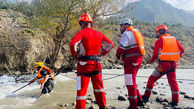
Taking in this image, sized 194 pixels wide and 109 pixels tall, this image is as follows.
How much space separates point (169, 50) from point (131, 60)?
1318 mm

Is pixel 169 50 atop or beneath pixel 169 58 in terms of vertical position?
atop

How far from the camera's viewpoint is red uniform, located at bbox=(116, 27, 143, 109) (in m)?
3.51

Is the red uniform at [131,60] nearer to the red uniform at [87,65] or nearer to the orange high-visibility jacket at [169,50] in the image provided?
the red uniform at [87,65]

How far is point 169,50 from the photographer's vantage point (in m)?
4.13

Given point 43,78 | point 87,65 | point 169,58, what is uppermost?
point 169,58

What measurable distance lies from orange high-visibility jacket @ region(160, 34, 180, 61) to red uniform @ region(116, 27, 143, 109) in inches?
37.9

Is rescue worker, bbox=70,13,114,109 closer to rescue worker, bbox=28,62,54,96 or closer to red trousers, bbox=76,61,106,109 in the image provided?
red trousers, bbox=76,61,106,109

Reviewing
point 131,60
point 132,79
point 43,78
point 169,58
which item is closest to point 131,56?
point 131,60

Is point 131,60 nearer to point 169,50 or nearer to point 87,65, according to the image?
point 87,65

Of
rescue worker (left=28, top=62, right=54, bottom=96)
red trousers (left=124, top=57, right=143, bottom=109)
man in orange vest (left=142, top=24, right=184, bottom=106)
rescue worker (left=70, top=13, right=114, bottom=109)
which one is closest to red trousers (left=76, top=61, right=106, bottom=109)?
rescue worker (left=70, top=13, right=114, bottom=109)

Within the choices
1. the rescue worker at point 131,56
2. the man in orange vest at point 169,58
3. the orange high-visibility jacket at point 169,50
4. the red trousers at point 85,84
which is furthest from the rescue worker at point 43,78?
the orange high-visibility jacket at point 169,50

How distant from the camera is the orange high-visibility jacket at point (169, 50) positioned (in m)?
4.11

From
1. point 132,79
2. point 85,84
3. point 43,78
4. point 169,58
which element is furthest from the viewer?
point 43,78

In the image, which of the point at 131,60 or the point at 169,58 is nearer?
the point at 131,60
